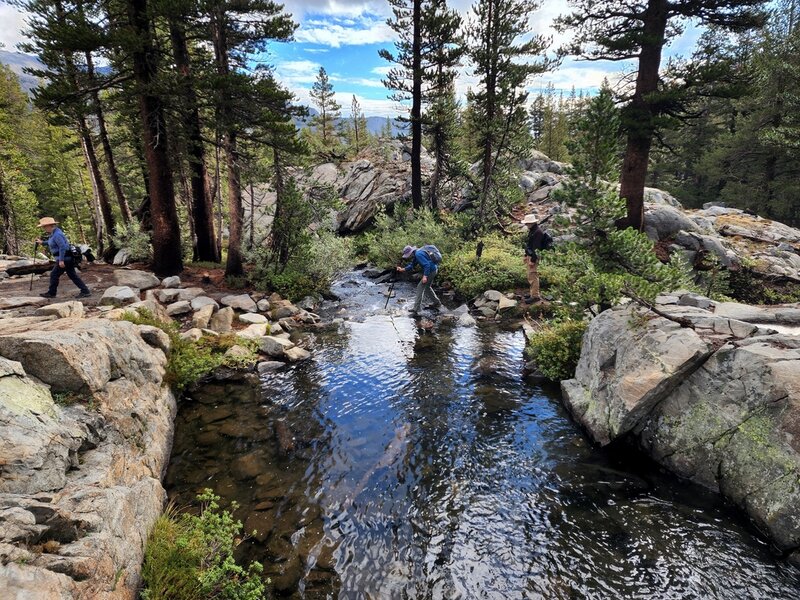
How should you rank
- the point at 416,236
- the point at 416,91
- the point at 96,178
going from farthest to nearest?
the point at 416,91 < the point at 416,236 < the point at 96,178

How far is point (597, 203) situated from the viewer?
28.8ft

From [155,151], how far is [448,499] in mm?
14753

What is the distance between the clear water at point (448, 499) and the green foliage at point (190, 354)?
56 centimetres

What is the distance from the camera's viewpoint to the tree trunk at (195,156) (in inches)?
527

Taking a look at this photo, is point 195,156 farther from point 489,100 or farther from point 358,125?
point 358,125

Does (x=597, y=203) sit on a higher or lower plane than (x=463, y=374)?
higher

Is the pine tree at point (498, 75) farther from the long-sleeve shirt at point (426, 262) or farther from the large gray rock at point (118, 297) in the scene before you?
the large gray rock at point (118, 297)

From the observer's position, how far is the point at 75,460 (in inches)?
170

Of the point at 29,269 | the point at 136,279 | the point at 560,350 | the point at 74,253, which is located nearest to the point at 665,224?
the point at 560,350

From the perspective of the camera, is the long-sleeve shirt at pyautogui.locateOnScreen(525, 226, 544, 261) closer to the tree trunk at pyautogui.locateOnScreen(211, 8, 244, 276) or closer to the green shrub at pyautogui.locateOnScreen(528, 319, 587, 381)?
the green shrub at pyautogui.locateOnScreen(528, 319, 587, 381)

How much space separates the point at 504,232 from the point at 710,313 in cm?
1871

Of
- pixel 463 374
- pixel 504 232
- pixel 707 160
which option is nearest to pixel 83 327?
pixel 463 374

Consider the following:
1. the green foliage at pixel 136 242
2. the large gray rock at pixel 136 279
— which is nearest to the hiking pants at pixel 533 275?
the large gray rock at pixel 136 279

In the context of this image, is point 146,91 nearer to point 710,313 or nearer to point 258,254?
point 258,254
